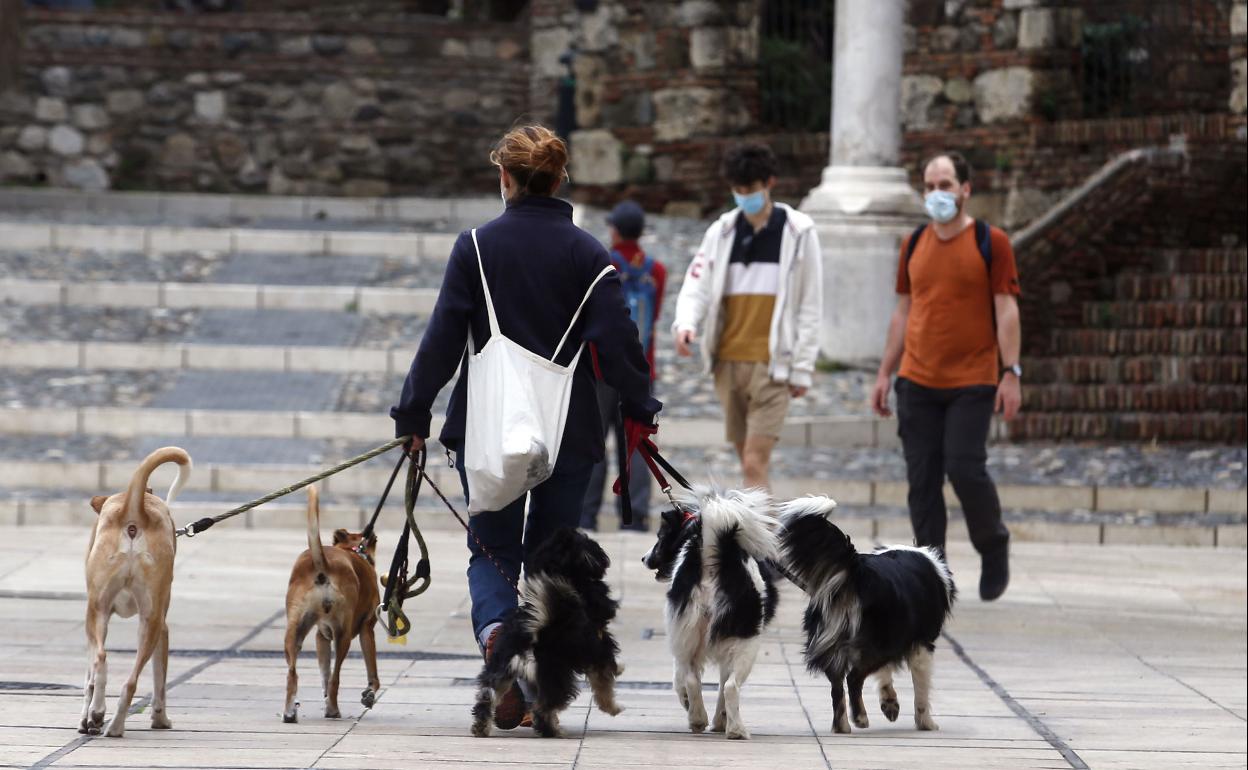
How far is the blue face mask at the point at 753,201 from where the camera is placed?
9195mm

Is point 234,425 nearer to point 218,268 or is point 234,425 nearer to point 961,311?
point 218,268

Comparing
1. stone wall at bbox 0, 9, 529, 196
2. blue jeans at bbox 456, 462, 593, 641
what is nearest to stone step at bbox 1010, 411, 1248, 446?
blue jeans at bbox 456, 462, 593, 641

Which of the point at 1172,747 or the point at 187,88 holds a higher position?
the point at 187,88

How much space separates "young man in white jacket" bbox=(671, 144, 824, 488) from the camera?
30.4 ft

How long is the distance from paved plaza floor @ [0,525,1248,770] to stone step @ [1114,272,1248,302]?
4.42 metres

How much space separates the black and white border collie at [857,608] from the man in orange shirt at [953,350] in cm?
241

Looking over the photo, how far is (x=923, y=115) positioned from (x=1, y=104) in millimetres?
9220

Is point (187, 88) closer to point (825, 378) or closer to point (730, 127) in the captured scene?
point (730, 127)

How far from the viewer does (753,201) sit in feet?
30.2

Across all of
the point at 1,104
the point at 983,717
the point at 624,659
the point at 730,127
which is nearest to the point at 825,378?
the point at 730,127

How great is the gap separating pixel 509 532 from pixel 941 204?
307 cm

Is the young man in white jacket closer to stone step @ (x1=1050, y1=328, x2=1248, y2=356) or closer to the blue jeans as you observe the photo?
the blue jeans

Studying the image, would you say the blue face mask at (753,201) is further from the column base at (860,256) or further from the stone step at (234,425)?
the column base at (860,256)

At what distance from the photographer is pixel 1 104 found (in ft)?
69.6
